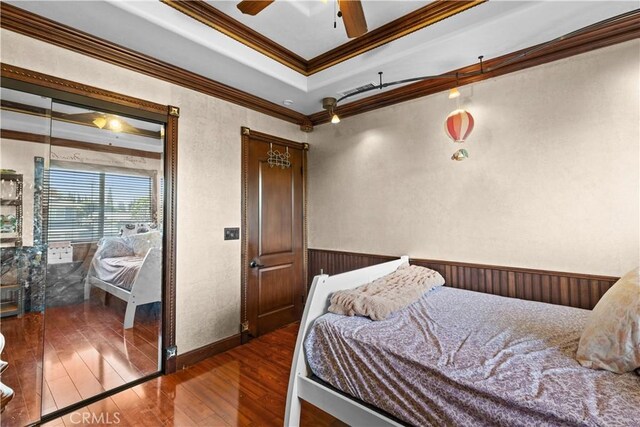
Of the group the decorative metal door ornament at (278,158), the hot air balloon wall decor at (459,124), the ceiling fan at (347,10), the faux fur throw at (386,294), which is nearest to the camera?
the ceiling fan at (347,10)

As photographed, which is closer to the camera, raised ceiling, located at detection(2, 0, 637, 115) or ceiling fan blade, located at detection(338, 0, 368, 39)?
ceiling fan blade, located at detection(338, 0, 368, 39)

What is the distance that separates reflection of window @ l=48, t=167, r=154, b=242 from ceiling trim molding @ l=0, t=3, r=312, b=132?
0.61 meters

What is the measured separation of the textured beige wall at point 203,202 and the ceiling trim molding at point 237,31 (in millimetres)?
711

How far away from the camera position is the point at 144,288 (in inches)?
92.8

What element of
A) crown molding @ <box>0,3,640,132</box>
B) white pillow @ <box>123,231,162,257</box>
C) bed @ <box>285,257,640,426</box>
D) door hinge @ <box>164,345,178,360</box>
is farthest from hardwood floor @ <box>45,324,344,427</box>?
crown molding @ <box>0,3,640,132</box>

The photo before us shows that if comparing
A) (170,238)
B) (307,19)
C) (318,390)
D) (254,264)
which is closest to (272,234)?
(254,264)

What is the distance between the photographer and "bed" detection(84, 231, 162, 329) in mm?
2152

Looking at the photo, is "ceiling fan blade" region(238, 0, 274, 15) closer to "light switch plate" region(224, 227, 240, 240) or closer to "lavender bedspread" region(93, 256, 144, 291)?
"light switch plate" region(224, 227, 240, 240)

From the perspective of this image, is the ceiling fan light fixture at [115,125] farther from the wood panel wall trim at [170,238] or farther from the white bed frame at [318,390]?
the white bed frame at [318,390]

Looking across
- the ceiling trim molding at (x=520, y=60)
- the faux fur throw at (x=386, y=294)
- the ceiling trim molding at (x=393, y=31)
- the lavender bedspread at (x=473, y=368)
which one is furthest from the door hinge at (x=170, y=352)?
the ceiling trim molding at (x=520, y=60)

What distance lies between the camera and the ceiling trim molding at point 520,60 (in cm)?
189

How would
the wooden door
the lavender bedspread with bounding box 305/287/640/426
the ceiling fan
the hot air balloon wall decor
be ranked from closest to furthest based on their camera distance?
1. the lavender bedspread with bounding box 305/287/640/426
2. the ceiling fan
3. the hot air balloon wall decor
4. the wooden door

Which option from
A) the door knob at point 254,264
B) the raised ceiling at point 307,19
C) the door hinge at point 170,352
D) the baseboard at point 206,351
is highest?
the raised ceiling at point 307,19

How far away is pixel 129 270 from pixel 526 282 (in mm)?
3245
